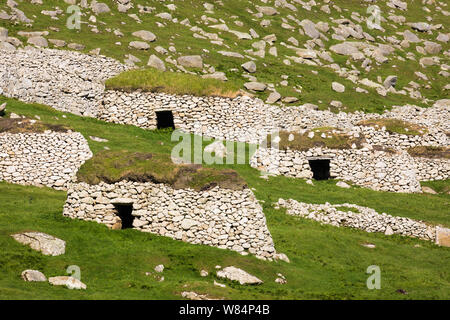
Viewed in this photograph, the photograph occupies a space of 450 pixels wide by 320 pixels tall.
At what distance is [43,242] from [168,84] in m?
31.0

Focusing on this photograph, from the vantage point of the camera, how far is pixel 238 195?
3133 centimetres

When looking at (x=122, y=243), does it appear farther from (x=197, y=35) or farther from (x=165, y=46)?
(x=197, y=35)

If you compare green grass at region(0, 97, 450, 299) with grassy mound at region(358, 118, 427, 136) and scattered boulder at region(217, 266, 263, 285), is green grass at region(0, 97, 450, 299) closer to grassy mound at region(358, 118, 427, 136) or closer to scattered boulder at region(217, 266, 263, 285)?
scattered boulder at region(217, 266, 263, 285)

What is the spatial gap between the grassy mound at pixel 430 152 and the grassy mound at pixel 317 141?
5.89 meters

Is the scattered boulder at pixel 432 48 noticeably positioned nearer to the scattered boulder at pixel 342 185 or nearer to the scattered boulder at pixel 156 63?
the scattered boulder at pixel 156 63

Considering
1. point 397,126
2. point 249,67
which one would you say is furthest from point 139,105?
point 397,126

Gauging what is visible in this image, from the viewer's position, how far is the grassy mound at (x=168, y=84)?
5641 cm

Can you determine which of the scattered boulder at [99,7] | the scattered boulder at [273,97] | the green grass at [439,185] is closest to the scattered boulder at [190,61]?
the scattered boulder at [273,97]

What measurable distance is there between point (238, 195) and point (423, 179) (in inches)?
1065

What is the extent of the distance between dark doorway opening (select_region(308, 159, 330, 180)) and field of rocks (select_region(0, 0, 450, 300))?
17 cm

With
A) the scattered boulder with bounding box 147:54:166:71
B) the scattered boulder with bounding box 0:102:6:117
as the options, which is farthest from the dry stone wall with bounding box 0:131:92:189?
the scattered boulder with bounding box 147:54:166:71

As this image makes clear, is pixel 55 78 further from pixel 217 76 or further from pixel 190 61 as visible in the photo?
pixel 217 76

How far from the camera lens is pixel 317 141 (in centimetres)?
5041

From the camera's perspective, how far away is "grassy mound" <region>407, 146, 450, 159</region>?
53.5m
